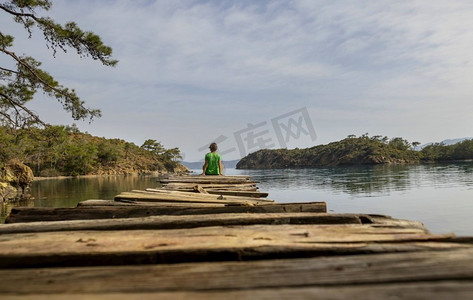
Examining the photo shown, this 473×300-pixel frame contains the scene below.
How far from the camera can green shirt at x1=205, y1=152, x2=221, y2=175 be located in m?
12.3

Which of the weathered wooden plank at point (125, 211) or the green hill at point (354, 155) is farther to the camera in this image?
the green hill at point (354, 155)

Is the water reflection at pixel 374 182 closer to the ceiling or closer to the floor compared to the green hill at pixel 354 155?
closer to the floor

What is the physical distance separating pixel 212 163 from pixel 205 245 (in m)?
10.6

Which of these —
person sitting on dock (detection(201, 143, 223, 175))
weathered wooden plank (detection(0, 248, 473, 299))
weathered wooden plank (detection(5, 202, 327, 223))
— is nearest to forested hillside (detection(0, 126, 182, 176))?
person sitting on dock (detection(201, 143, 223, 175))

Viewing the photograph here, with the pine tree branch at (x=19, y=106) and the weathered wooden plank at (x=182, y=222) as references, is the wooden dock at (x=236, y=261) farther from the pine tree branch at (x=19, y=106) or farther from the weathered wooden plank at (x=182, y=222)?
the pine tree branch at (x=19, y=106)

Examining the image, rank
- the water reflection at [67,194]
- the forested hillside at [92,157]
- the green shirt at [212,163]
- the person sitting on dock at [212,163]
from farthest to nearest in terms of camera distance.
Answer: the forested hillside at [92,157]
the water reflection at [67,194]
the green shirt at [212,163]
the person sitting on dock at [212,163]

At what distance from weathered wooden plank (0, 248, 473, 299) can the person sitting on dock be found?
10.2 m

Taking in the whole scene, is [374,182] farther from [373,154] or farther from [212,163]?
[373,154]

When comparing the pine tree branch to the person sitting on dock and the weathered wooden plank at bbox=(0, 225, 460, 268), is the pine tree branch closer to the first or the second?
the person sitting on dock

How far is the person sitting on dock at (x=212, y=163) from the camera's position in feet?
39.8

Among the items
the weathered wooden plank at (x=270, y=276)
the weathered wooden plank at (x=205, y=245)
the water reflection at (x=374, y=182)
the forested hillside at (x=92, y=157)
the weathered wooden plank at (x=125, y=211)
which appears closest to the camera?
the weathered wooden plank at (x=270, y=276)

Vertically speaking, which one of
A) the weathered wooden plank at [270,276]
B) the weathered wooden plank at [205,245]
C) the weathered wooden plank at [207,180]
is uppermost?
the weathered wooden plank at [207,180]

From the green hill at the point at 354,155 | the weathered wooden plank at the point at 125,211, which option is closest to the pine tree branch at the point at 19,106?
the weathered wooden plank at the point at 125,211

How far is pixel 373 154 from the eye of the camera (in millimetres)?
114188
